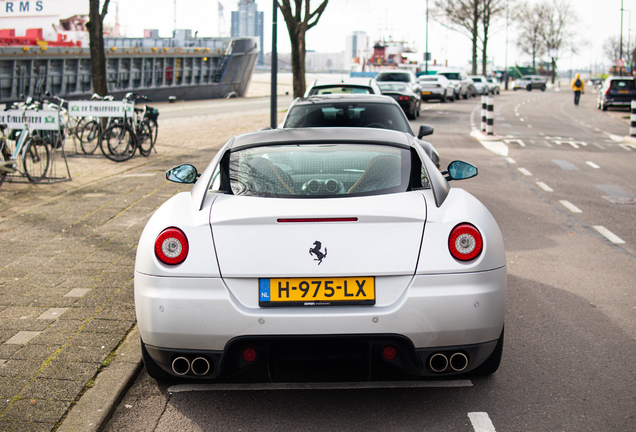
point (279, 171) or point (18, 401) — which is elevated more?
point (279, 171)

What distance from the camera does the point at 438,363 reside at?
332 cm

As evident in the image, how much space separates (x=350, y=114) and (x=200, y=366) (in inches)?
225

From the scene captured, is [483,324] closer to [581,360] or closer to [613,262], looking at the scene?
[581,360]

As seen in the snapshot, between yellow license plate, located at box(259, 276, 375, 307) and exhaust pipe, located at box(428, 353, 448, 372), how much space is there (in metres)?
0.41

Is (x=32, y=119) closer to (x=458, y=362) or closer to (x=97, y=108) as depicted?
(x=97, y=108)

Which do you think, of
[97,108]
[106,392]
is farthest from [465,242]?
[97,108]

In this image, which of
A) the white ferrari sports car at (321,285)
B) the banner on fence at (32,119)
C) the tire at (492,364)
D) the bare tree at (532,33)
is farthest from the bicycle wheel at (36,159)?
the bare tree at (532,33)

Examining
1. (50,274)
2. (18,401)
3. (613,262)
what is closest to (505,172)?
(613,262)

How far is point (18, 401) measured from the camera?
344 cm

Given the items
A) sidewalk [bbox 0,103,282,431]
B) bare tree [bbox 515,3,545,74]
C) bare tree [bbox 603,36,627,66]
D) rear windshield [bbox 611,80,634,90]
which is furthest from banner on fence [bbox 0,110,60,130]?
bare tree [bbox 603,36,627,66]

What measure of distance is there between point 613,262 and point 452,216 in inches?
146

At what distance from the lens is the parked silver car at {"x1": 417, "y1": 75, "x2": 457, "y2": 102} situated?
3888 centimetres

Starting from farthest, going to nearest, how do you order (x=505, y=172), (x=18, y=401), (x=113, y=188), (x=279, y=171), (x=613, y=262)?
(x=505, y=172) → (x=113, y=188) → (x=613, y=262) → (x=279, y=171) → (x=18, y=401)

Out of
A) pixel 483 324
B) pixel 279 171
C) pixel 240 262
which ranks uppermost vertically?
pixel 279 171
